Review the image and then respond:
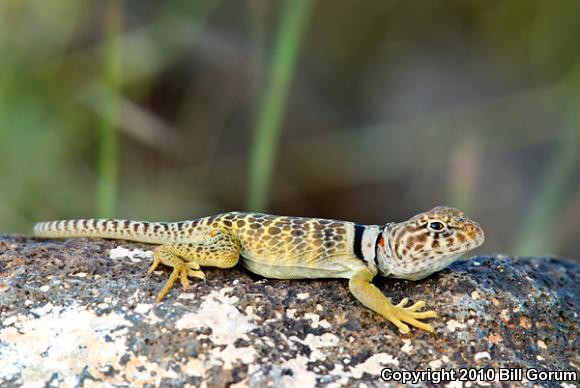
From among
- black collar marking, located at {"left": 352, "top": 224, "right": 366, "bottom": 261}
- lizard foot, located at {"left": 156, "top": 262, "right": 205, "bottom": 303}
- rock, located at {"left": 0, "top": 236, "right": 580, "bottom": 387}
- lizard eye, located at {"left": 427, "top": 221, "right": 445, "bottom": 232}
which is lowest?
rock, located at {"left": 0, "top": 236, "right": 580, "bottom": 387}

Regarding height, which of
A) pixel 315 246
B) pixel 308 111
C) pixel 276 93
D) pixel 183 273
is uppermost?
pixel 276 93

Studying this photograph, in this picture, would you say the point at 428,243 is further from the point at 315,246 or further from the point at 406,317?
the point at 315,246

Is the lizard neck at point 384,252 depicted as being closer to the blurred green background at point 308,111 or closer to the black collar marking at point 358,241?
the black collar marking at point 358,241

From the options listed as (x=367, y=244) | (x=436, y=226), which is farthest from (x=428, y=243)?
(x=367, y=244)

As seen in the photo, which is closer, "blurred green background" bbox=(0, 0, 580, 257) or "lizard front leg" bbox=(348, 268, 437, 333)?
"lizard front leg" bbox=(348, 268, 437, 333)

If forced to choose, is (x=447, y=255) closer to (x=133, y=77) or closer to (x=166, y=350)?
(x=166, y=350)

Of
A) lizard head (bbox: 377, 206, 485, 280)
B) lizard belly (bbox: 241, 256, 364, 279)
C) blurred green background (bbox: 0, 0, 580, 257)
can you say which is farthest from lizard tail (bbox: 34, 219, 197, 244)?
lizard head (bbox: 377, 206, 485, 280)

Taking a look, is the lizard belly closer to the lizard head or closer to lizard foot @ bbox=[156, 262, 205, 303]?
the lizard head

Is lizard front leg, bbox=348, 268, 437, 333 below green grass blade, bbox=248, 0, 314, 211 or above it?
below
